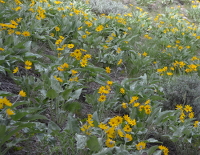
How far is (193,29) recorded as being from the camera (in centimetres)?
702

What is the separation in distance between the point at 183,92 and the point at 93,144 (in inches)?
78.4

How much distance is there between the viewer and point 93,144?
212cm

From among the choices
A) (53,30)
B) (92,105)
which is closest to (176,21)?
(53,30)

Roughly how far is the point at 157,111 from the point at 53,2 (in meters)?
4.20

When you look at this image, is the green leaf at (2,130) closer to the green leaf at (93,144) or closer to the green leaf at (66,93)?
the green leaf at (93,144)

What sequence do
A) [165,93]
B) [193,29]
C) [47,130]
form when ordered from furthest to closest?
[193,29], [165,93], [47,130]

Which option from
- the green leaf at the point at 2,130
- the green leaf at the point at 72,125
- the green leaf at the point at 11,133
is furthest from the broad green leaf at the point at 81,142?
the green leaf at the point at 2,130

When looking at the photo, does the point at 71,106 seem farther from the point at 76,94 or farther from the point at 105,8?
the point at 105,8

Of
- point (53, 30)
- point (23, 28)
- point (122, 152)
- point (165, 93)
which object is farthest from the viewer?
point (53, 30)

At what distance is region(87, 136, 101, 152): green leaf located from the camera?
2090 mm

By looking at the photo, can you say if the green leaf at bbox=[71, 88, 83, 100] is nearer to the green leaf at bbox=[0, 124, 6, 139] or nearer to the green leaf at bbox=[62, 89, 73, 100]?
the green leaf at bbox=[62, 89, 73, 100]

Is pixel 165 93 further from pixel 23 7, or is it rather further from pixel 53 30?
pixel 23 7

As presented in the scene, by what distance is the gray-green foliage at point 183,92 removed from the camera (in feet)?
11.9

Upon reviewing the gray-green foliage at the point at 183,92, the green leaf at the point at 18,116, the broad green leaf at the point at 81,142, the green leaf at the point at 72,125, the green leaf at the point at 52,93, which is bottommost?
the gray-green foliage at the point at 183,92
